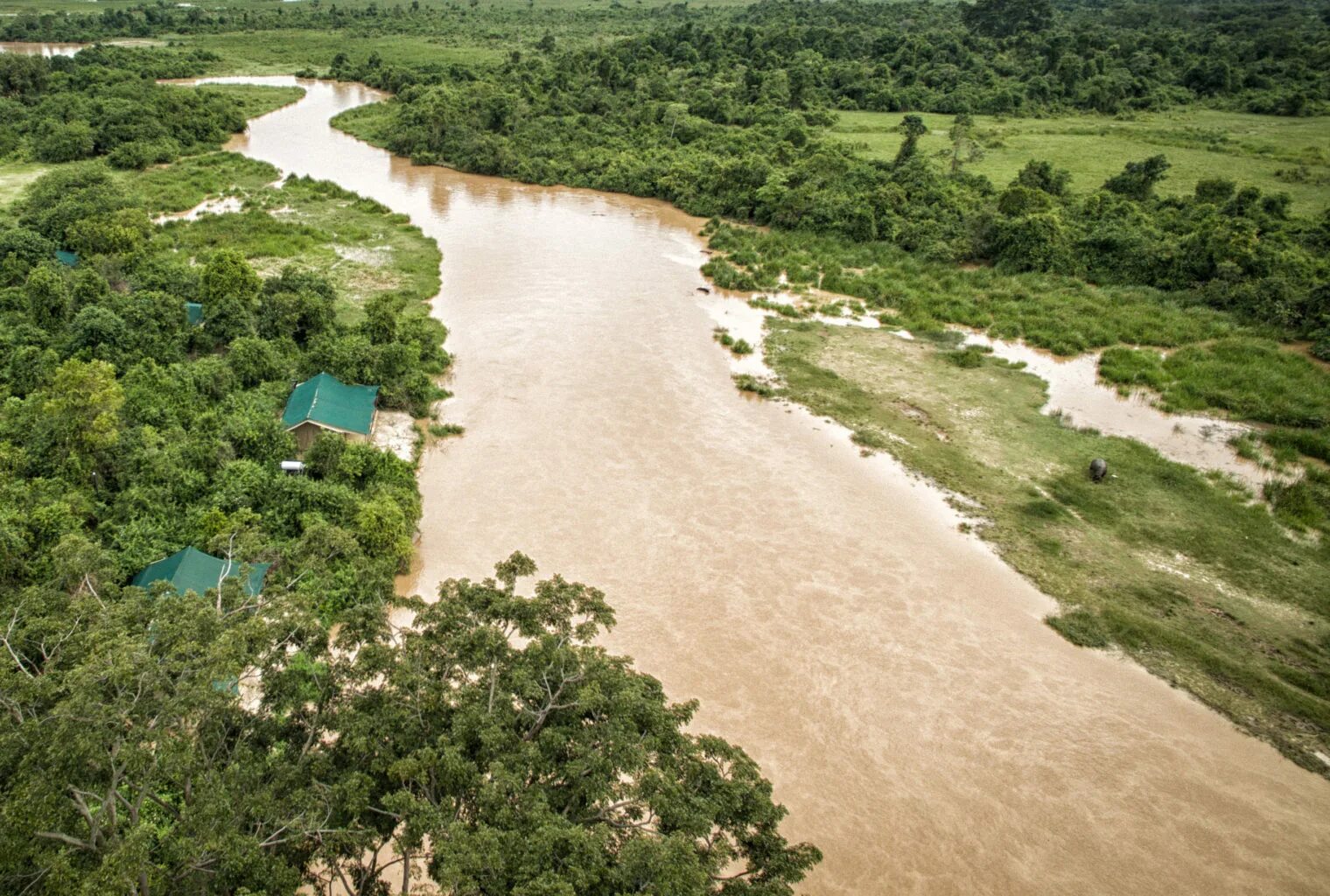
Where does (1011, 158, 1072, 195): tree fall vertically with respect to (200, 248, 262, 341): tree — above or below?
above

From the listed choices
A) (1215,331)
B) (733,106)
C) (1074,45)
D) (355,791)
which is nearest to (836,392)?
(1215,331)

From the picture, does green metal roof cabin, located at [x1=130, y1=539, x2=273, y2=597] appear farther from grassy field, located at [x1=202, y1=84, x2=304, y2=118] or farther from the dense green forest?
grassy field, located at [x1=202, y1=84, x2=304, y2=118]

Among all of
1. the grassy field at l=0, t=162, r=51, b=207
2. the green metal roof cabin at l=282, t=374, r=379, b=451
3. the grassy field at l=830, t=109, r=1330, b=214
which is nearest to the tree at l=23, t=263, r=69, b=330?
the green metal roof cabin at l=282, t=374, r=379, b=451

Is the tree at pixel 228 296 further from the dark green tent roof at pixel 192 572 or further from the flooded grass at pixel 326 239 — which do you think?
the dark green tent roof at pixel 192 572

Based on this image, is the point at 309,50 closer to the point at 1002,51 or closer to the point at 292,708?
the point at 1002,51

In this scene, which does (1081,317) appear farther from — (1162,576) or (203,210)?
(203,210)

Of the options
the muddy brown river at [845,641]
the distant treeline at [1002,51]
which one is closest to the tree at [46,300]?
the muddy brown river at [845,641]
